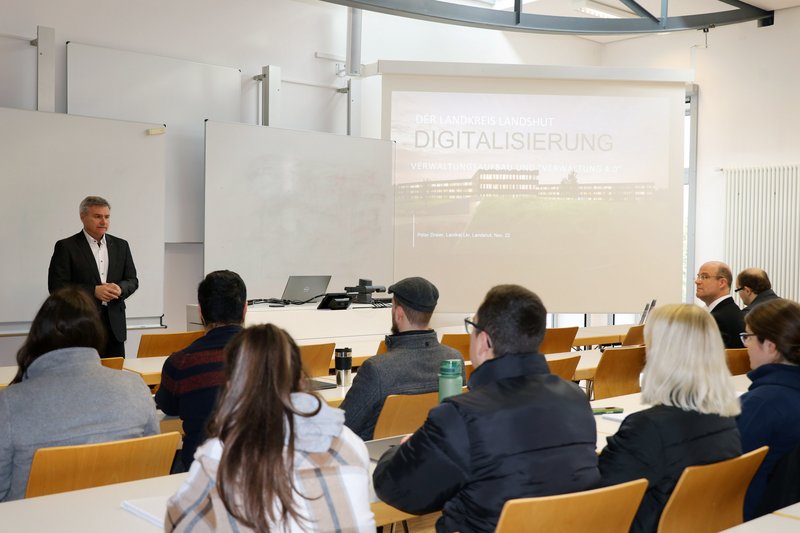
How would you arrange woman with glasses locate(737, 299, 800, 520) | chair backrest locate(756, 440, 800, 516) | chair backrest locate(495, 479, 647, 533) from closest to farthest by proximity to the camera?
1. chair backrest locate(495, 479, 647, 533)
2. chair backrest locate(756, 440, 800, 516)
3. woman with glasses locate(737, 299, 800, 520)

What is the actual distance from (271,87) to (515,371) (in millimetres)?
6189

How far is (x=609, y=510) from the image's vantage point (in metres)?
1.86

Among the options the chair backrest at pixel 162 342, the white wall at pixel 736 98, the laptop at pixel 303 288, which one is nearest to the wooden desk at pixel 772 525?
the chair backrest at pixel 162 342

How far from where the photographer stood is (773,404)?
101 inches

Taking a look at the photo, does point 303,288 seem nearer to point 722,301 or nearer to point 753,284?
point 722,301

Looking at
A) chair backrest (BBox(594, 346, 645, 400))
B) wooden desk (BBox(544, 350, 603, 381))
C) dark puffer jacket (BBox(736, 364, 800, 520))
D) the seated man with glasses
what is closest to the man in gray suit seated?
the seated man with glasses

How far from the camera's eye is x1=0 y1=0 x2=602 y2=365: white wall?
6.41 meters

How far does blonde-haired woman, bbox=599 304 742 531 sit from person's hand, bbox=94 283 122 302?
13.2 ft

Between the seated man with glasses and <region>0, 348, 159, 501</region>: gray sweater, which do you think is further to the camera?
the seated man with glasses

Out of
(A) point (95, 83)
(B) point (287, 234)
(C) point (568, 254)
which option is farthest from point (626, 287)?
(A) point (95, 83)

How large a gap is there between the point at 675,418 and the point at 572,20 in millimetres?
7195

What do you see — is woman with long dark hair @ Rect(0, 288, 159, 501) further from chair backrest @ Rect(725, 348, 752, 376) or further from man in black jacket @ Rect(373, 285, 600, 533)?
chair backrest @ Rect(725, 348, 752, 376)

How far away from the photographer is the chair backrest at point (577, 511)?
1709mm

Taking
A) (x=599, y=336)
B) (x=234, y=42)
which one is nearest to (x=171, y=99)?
(x=234, y=42)
